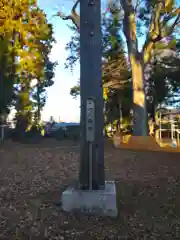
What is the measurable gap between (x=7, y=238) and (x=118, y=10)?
16027mm

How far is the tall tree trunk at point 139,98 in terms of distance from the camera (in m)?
15.9

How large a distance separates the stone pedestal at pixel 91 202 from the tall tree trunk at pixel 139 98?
10905 millimetres

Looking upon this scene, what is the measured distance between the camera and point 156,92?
86.4 ft

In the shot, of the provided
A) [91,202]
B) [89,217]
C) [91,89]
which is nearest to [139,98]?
[91,89]

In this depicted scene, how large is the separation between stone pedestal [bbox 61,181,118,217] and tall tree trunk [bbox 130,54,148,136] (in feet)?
35.8

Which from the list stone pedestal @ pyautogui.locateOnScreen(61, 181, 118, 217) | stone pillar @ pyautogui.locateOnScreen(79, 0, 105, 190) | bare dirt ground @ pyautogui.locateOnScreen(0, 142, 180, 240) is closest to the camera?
bare dirt ground @ pyautogui.locateOnScreen(0, 142, 180, 240)

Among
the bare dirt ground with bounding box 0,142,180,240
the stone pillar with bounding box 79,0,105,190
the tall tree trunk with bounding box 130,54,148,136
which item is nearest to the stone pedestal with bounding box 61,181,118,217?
the bare dirt ground with bounding box 0,142,180,240

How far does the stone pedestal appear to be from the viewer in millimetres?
5031

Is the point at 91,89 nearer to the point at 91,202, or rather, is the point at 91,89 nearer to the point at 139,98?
the point at 91,202

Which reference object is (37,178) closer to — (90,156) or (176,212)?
(90,156)

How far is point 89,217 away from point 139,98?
453 inches

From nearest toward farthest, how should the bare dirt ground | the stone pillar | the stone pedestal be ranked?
the bare dirt ground → the stone pedestal → the stone pillar

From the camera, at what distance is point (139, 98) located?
15938mm

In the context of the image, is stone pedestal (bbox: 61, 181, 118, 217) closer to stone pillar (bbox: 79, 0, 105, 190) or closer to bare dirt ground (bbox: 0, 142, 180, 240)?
bare dirt ground (bbox: 0, 142, 180, 240)
